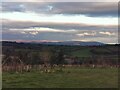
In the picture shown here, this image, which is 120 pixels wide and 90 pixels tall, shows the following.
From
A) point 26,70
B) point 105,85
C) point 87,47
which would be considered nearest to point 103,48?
point 87,47

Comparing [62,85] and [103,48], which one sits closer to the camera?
[62,85]

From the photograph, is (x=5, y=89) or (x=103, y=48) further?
(x=103, y=48)

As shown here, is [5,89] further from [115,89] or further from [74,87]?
[115,89]

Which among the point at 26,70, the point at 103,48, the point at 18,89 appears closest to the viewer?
the point at 18,89

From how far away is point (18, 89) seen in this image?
15.3 metres

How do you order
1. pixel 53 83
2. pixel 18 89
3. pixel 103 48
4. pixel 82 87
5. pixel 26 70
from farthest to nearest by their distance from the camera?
pixel 103 48
pixel 26 70
pixel 53 83
pixel 82 87
pixel 18 89

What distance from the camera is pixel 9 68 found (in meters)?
25.0

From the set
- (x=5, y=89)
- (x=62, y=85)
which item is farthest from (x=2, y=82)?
(x=62, y=85)

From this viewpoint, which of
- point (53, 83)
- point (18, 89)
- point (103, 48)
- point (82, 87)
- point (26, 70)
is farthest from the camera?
point (103, 48)

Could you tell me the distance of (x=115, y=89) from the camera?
15617 millimetres

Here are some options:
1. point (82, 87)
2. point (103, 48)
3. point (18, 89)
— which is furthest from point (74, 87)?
point (103, 48)

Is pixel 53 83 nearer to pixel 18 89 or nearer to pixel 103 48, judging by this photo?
pixel 18 89

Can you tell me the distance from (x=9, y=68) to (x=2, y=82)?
727 cm

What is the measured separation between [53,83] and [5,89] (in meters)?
3.28
